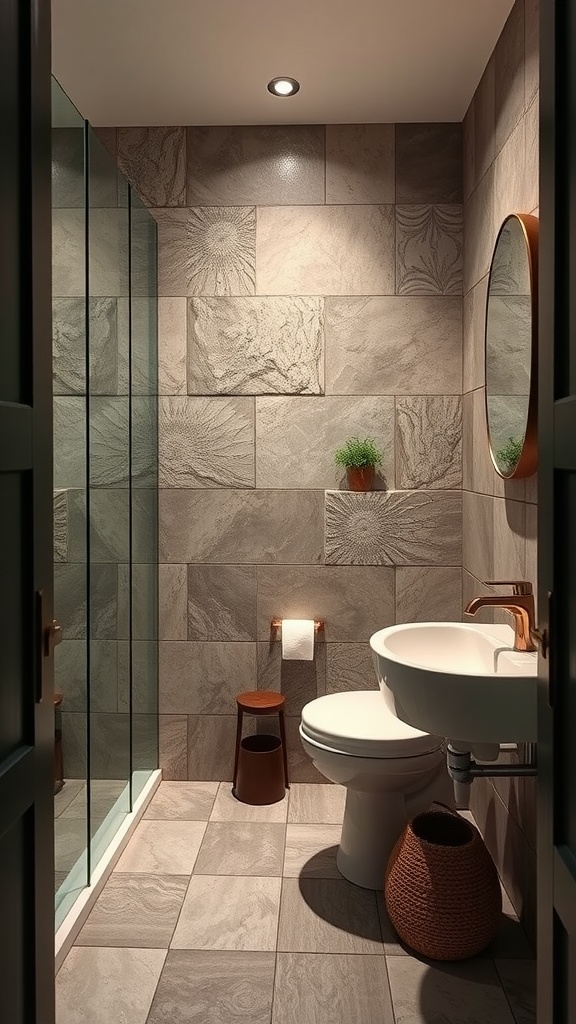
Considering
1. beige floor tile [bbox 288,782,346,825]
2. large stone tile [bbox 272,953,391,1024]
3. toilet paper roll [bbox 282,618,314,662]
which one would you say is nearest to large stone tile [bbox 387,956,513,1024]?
large stone tile [bbox 272,953,391,1024]

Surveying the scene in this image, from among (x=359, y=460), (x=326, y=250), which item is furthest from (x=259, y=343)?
(x=359, y=460)

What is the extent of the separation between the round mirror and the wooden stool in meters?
1.28

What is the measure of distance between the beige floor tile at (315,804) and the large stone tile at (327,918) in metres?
0.44

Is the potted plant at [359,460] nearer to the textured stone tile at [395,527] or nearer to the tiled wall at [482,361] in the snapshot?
the textured stone tile at [395,527]

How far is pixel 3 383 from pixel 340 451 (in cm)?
213

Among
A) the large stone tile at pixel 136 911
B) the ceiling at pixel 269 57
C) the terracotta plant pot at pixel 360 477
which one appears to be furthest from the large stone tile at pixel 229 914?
the ceiling at pixel 269 57

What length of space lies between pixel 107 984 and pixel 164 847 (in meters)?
0.74

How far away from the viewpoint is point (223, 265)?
314 centimetres

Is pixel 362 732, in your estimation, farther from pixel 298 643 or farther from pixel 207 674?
pixel 207 674

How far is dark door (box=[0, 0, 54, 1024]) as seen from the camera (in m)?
1.09

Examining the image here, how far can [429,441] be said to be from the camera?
3.11m

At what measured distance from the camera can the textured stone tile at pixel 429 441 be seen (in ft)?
10.2

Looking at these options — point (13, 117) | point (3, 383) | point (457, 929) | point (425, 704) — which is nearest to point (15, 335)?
point (3, 383)

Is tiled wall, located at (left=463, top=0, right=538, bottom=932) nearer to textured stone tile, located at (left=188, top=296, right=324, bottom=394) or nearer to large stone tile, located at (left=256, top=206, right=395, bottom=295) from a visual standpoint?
large stone tile, located at (left=256, top=206, right=395, bottom=295)
